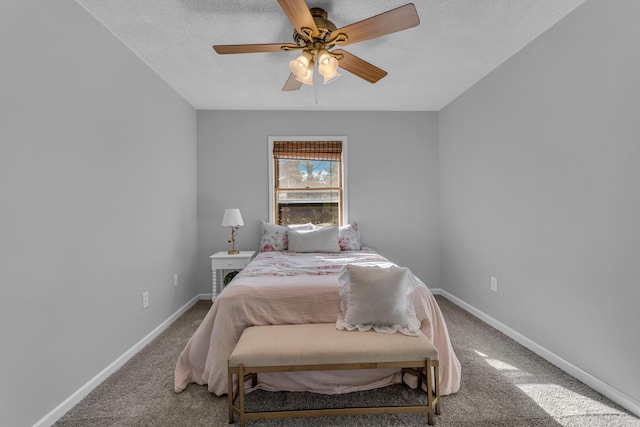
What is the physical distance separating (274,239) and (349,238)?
0.89m

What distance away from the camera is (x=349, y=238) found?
12.8 ft

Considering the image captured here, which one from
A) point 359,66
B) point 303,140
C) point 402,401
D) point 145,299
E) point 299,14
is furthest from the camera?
point 303,140

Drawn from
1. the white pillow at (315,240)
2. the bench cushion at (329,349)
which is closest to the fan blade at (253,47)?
the bench cushion at (329,349)

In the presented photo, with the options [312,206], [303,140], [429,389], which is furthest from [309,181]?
[429,389]

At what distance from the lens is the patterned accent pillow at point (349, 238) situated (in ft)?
12.7

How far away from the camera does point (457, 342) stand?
271 centimetres

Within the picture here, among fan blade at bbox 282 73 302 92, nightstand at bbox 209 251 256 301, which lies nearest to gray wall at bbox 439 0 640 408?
fan blade at bbox 282 73 302 92

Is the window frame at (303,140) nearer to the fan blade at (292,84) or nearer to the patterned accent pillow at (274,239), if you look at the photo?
the patterned accent pillow at (274,239)

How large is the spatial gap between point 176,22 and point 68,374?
229 centimetres

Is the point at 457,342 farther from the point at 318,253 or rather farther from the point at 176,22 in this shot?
the point at 176,22

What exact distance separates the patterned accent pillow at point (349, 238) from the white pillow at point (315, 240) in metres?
0.18

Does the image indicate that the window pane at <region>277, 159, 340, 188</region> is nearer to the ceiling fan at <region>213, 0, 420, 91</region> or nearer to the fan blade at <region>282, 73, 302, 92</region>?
the fan blade at <region>282, 73, 302, 92</region>

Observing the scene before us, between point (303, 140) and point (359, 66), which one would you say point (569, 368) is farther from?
point (303, 140)

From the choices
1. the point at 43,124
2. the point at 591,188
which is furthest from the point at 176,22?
the point at 591,188
